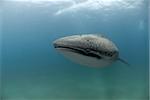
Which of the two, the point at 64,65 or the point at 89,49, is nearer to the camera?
the point at 89,49

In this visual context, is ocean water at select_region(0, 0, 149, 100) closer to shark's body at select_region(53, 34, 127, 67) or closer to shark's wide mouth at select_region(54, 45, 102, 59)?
shark's body at select_region(53, 34, 127, 67)

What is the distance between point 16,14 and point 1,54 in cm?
32

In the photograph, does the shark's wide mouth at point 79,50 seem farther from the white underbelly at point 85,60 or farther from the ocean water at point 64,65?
the ocean water at point 64,65

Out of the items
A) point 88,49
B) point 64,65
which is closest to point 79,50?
point 88,49

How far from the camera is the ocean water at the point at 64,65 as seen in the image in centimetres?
279

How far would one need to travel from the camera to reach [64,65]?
278cm

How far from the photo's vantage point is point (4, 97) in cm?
280

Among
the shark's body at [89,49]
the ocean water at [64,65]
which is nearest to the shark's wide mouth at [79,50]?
the shark's body at [89,49]

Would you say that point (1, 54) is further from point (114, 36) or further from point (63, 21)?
point (114, 36)

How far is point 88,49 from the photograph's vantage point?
102 inches

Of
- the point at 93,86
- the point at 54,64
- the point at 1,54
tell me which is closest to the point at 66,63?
the point at 54,64

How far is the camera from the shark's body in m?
2.60

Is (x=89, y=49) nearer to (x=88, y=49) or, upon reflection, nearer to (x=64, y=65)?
(x=88, y=49)

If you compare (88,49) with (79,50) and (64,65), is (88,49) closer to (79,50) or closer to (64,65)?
(79,50)
